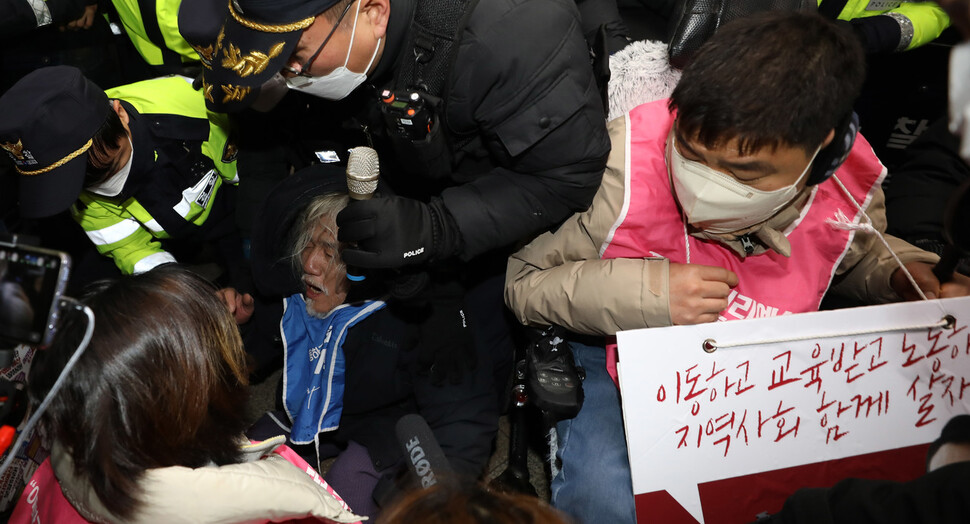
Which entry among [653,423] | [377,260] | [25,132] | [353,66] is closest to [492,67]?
[353,66]

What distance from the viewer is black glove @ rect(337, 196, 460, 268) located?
1644mm

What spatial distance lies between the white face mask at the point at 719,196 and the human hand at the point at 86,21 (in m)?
2.56

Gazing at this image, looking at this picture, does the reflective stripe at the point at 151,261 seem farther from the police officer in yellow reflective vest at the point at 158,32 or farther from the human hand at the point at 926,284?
the human hand at the point at 926,284

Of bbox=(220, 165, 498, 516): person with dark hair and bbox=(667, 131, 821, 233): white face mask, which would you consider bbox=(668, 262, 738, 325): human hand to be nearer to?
bbox=(667, 131, 821, 233): white face mask

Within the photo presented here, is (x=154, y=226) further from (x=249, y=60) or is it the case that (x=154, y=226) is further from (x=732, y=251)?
(x=732, y=251)

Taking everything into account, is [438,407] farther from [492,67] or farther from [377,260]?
[492,67]

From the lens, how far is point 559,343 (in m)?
1.88

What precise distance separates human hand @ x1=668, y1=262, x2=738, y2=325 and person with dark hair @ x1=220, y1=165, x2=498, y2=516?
0.79m

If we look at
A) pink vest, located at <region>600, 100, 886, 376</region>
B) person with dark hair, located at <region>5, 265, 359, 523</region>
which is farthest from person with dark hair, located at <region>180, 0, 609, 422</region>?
person with dark hair, located at <region>5, 265, 359, 523</region>

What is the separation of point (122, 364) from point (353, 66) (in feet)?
2.96

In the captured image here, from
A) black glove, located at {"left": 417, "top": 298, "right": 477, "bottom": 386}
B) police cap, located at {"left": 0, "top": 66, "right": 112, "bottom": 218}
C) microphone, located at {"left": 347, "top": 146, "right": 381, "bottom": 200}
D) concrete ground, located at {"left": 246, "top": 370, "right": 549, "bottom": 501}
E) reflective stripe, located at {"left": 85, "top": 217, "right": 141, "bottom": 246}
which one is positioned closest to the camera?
microphone, located at {"left": 347, "top": 146, "right": 381, "bottom": 200}

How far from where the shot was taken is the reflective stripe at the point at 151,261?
8.04ft

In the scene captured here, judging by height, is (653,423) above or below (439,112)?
below

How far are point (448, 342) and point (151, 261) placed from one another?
1.21m
